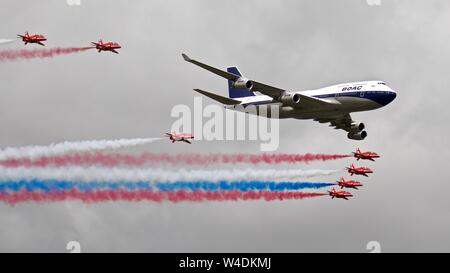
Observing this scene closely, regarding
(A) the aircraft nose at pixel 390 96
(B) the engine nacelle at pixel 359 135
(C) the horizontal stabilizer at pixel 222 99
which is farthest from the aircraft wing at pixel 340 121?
(A) the aircraft nose at pixel 390 96

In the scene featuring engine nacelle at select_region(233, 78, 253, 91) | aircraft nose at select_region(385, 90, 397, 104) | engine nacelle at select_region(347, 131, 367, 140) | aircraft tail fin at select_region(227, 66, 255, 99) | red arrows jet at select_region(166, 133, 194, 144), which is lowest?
red arrows jet at select_region(166, 133, 194, 144)

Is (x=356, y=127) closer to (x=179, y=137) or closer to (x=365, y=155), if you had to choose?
(x=365, y=155)

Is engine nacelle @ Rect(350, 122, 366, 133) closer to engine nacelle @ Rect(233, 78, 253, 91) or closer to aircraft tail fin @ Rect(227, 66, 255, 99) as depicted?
aircraft tail fin @ Rect(227, 66, 255, 99)

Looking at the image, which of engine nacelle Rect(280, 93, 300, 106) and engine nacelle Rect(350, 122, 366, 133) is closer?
engine nacelle Rect(280, 93, 300, 106)

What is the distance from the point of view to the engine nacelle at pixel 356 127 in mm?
152750

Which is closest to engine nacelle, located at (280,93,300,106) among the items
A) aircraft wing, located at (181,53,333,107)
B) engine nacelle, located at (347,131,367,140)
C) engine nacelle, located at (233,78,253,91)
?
aircraft wing, located at (181,53,333,107)

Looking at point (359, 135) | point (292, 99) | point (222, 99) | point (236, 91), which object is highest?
point (236, 91)

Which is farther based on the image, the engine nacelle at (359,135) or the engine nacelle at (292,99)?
the engine nacelle at (359,135)

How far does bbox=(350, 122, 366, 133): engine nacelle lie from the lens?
15275 cm

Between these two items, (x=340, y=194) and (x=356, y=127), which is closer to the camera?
(x=340, y=194)

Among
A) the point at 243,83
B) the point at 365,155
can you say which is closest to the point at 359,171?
the point at 365,155

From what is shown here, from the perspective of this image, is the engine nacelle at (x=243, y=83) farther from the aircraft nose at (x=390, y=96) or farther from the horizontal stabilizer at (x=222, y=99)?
the aircraft nose at (x=390, y=96)

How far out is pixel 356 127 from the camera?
152750 millimetres
